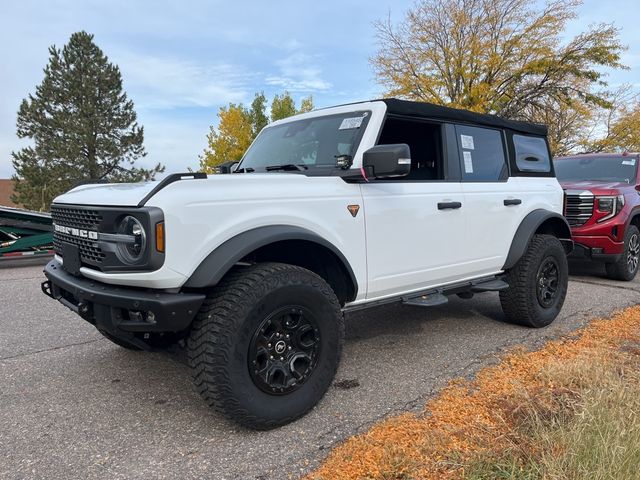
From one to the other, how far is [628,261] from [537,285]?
342cm

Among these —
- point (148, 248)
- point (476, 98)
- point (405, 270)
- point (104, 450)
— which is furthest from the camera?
point (476, 98)

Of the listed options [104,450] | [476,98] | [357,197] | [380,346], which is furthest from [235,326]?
[476,98]

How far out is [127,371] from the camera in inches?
138

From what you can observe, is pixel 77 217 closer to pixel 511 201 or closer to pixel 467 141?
pixel 467 141

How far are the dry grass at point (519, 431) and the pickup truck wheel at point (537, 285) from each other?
1.00 metres

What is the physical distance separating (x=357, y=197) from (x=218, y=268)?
1077mm

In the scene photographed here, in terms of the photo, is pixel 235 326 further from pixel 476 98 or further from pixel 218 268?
pixel 476 98

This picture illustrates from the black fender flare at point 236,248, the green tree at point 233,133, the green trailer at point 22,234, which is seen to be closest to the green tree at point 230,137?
the green tree at point 233,133

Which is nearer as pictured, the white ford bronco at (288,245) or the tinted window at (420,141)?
the white ford bronco at (288,245)

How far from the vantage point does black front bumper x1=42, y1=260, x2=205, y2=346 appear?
2.29 m

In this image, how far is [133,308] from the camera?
2.33 meters

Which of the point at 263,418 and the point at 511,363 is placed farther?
the point at 511,363

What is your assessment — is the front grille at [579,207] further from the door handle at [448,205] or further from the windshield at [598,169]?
the door handle at [448,205]

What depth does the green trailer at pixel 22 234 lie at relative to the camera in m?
8.40
